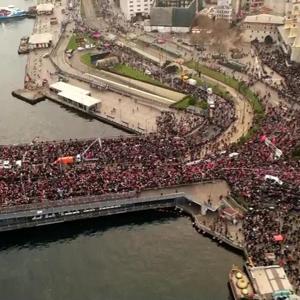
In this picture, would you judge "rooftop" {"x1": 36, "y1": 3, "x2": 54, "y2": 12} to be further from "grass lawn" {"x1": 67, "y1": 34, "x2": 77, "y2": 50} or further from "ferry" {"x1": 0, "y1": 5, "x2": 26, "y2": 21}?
"grass lawn" {"x1": 67, "y1": 34, "x2": 77, "y2": 50}

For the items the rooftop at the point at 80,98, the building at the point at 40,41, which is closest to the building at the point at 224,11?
the building at the point at 40,41

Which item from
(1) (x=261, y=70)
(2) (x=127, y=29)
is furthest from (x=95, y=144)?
(2) (x=127, y=29)

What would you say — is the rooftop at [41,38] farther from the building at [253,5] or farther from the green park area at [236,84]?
the building at [253,5]

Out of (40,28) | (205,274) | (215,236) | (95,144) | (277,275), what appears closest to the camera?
(277,275)

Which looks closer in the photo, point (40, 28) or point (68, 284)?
point (68, 284)

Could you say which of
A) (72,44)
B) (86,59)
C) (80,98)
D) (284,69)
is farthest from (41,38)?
(284,69)

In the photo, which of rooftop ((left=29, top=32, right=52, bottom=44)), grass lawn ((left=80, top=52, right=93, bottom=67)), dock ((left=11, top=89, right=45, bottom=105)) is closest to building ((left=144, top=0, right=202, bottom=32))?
grass lawn ((left=80, top=52, right=93, bottom=67))

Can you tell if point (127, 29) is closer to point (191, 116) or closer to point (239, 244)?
point (191, 116)
